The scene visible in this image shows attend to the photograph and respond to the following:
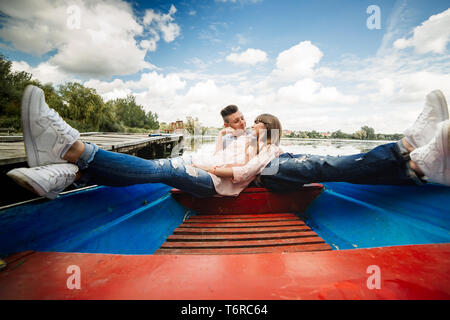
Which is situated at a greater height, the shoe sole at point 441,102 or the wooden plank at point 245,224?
the shoe sole at point 441,102

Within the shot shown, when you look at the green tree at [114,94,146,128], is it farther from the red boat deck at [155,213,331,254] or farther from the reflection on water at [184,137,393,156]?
the red boat deck at [155,213,331,254]

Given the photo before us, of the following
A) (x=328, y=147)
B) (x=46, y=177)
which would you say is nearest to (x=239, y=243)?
(x=46, y=177)

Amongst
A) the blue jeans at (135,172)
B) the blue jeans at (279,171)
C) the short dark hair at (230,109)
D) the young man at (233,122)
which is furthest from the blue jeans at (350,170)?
the short dark hair at (230,109)

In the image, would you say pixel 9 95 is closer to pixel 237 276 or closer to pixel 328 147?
pixel 237 276

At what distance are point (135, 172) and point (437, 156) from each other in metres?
1.79

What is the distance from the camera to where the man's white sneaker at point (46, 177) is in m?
0.83

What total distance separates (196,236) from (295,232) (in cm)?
68

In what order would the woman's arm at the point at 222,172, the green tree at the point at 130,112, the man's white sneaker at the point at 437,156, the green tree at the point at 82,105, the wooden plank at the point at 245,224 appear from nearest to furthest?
the man's white sneaker at the point at 437,156 < the wooden plank at the point at 245,224 < the woman's arm at the point at 222,172 < the green tree at the point at 82,105 < the green tree at the point at 130,112

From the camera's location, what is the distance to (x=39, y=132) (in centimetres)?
99

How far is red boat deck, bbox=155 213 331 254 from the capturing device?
109 centimetres

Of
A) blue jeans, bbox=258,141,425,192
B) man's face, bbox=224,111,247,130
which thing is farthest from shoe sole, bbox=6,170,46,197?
man's face, bbox=224,111,247,130

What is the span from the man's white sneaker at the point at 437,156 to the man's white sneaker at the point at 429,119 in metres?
0.14

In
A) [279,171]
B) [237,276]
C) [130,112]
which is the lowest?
[237,276]

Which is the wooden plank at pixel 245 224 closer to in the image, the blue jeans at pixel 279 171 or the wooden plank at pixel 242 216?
the wooden plank at pixel 242 216
